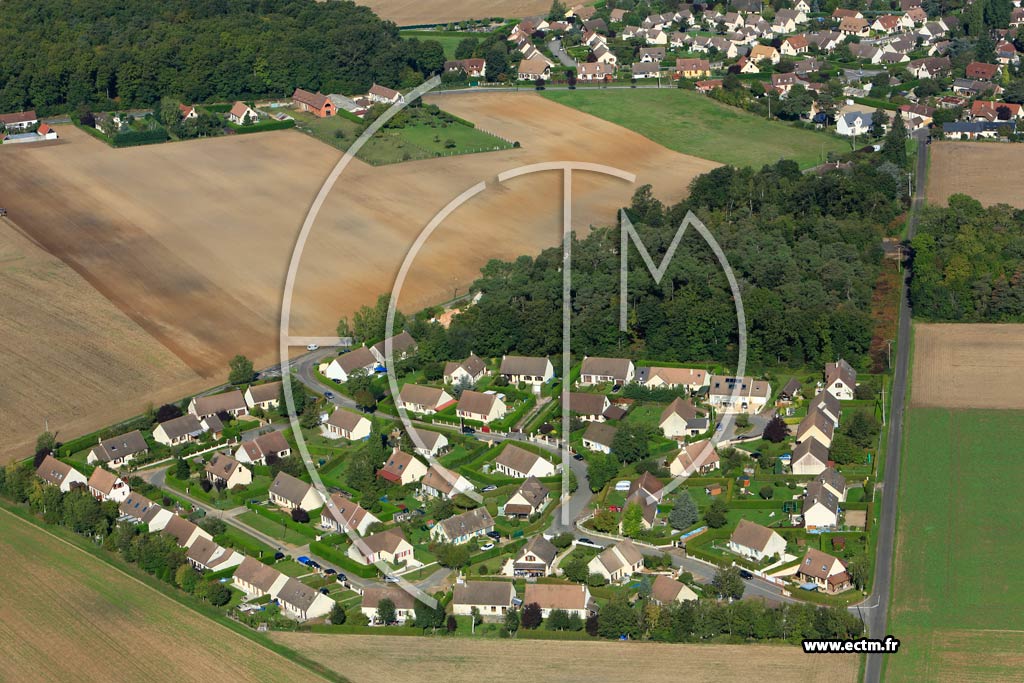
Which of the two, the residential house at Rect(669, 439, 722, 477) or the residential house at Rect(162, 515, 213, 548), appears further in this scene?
the residential house at Rect(669, 439, 722, 477)

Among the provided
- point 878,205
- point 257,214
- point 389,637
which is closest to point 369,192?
point 257,214

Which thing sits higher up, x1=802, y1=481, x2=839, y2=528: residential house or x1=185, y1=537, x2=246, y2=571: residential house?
x1=802, y1=481, x2=839, y2=528: residential house

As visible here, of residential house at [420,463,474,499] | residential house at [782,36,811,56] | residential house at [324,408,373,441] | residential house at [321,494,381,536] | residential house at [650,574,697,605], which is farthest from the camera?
residential house at [782,36,811,56]

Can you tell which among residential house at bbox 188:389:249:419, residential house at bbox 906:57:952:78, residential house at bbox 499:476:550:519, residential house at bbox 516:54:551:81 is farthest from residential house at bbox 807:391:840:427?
residential house at bbox 516:54:551:81

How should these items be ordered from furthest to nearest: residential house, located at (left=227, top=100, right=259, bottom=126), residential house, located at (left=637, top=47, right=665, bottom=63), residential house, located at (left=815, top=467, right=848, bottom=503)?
residential house, located at (left=637, top=47, right=665, bottom=63), residential house, located at (left=227, top=100, right=259, bottom=126), residential house, located at (left=815, top=467, right=848, bottom=503)

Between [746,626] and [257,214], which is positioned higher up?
[257,214]

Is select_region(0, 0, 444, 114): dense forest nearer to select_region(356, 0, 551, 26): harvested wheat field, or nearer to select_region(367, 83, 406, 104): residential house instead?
select_region(367, 83, 406, 104): residential house

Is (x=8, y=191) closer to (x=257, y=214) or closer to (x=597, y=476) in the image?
(x=257, y=214)
